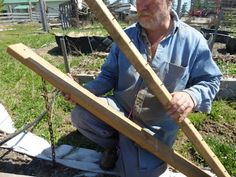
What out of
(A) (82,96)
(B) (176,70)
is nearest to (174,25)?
(B) (176,70)

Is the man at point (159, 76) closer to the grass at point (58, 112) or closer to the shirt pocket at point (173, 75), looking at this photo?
the shirt pocket at point (173, 75)

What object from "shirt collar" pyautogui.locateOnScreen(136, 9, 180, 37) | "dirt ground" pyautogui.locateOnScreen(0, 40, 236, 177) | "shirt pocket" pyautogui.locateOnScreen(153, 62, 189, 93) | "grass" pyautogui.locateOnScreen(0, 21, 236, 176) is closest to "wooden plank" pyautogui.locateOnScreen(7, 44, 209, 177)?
"shirt pocket" pyautogui.locateOnScreen(153, 62, 189, 93)

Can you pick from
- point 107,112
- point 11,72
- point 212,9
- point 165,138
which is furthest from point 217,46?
point 107,112

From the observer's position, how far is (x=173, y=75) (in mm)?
2758

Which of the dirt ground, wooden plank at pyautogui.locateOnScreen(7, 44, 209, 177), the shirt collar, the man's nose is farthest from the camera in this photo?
the dirt ground

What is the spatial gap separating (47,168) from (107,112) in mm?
1255

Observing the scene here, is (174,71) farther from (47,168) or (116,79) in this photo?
(47,168)

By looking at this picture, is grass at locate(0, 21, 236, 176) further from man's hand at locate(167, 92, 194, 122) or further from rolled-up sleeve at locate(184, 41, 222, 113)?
man's hand at locate(167, 92, 194, 122)

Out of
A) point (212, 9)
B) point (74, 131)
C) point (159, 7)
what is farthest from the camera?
point (212, 9)

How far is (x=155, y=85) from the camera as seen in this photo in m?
2.15

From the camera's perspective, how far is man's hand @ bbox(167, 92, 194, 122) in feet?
7.14

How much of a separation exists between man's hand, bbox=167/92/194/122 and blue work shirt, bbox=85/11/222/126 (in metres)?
0.24

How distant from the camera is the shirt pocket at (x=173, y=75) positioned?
273 cm

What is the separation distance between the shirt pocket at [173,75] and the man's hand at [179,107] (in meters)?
0.47
